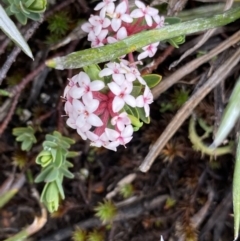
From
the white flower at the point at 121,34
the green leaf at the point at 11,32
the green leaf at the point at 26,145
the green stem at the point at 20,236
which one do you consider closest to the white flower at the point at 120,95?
the white flower at the point at 121,34

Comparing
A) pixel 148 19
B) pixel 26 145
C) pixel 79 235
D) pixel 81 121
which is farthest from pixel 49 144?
pixel 148 19

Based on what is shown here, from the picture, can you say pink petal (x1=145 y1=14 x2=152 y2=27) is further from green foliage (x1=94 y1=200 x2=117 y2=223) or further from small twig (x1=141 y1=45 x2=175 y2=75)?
green foliage (x1=94 y1=200 x2=117 y2=223)

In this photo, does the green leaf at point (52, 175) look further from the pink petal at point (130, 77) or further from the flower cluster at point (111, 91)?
the pink petal at point (130, 77)

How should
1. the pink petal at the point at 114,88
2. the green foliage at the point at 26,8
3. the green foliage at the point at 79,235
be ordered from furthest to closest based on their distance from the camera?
the green foliage at the point at 79,235, the green foliage at the point at 26,8, the pink petal at the point at 114,88

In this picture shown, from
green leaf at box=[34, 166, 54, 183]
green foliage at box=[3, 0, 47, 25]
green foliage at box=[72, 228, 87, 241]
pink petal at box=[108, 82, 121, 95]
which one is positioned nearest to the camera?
pink petal at box=[108, 82, 121, 95]

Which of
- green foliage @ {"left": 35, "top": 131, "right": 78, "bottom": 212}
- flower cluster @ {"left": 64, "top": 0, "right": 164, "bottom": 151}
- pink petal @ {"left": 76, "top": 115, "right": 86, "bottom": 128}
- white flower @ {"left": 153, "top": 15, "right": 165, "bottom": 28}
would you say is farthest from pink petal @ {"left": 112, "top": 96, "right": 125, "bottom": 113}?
green foliage @ {"left": 35, "top": 131, "right": 78, "bottom": 212}
